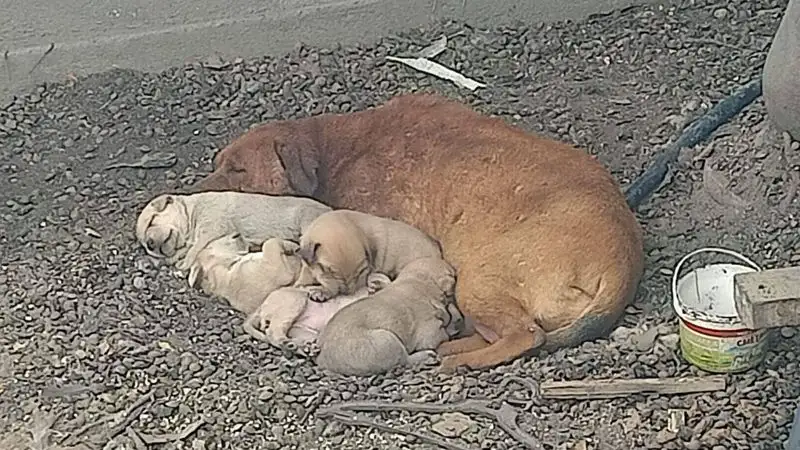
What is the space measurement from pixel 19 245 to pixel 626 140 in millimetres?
2165

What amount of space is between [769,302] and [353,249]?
131 centimetres

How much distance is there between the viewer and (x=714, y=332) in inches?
141

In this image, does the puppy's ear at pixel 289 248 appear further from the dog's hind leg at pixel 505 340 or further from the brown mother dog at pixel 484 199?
the dog's hind leg at pixel 505 340

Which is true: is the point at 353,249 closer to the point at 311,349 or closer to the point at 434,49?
the point at 311,349

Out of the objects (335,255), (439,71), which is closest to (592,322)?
(335,255)

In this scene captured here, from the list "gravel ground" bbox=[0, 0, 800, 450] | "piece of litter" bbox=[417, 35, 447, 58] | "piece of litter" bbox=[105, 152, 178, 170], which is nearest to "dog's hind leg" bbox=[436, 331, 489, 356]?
"gravel ground" bbox=[0, 0, 800, 450]

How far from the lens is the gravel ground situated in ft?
11.7

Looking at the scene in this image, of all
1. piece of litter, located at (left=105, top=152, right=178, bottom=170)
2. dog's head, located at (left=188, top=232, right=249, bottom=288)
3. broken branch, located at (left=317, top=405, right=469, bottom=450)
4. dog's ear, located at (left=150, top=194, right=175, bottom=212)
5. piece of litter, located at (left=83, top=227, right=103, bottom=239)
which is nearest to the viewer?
broken branch, located at (left=317, top=405, right=469, bottom=450)

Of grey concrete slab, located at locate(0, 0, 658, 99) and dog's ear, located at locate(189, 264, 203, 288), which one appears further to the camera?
grey concrete slab, located at locate(0, 0, 658, 99)

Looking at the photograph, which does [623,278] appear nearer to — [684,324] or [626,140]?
[684,324]

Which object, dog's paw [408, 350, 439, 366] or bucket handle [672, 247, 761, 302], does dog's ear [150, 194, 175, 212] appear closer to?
dog's paw [408, 350, 439, 366]

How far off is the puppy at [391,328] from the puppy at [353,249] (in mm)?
127

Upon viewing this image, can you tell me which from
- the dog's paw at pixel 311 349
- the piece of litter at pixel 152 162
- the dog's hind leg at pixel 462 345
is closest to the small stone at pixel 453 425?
the dog's hind leg at pixel 462 345

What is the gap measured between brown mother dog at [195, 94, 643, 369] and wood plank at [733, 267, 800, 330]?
1.92ft
